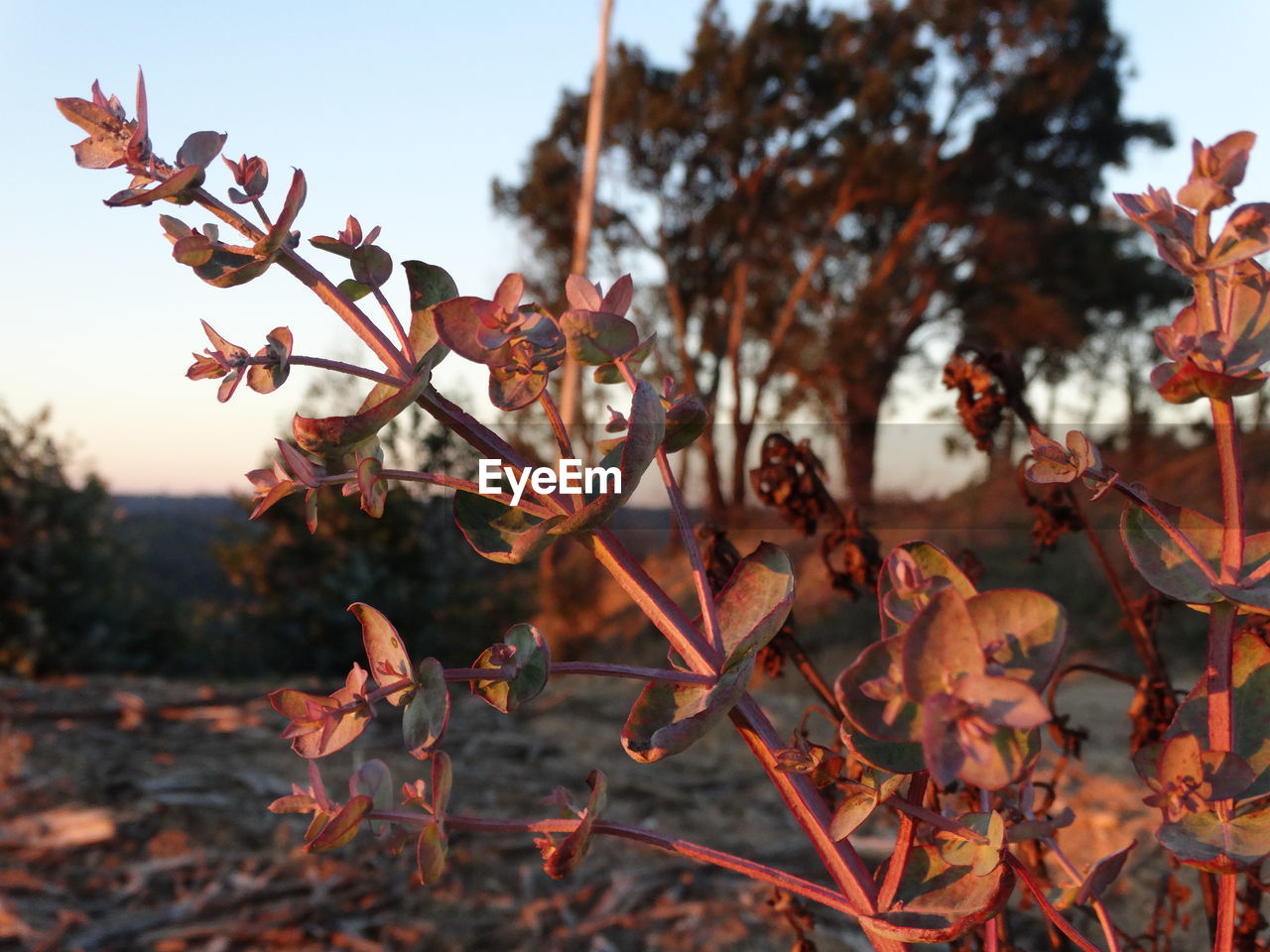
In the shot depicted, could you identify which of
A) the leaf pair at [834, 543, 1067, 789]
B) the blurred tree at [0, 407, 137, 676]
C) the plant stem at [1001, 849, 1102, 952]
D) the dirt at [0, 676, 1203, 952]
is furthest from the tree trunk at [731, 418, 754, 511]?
the leaf pair at [834, 543, 1067, 789]

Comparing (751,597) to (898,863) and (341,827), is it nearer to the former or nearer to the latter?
(898,863)

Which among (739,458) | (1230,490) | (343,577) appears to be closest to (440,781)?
(1230,490)

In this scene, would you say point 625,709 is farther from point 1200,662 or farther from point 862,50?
point 862,50

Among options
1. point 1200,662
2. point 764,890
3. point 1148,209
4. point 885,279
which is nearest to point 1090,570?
point 1200,662

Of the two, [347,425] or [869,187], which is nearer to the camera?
[347,425]

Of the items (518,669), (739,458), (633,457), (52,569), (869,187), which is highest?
(869,187)

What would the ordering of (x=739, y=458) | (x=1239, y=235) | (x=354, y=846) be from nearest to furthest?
1. (x=1239, y=235)
2. (x=354, y=846)
3. (x=739, y=458)

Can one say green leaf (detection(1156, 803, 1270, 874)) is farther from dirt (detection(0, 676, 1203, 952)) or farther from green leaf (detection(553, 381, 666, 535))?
dirt (detection(0, 676, 1203, 952))
